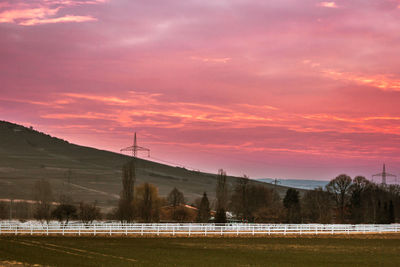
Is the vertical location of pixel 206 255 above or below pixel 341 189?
below

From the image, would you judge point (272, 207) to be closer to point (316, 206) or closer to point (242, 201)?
point (316, 206)

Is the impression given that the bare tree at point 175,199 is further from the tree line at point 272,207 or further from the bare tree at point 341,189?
the bare tree at point 341,189

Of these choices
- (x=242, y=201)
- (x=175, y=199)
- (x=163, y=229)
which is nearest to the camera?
(x=163, y=229)

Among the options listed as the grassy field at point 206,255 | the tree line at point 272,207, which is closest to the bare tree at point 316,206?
the tree line at point 272,207

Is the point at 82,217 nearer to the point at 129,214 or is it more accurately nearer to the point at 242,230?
the point at 129,214

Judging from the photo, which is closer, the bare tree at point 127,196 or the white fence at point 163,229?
the white fence at point 163,229

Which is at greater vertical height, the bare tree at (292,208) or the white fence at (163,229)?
the bare tree at (292,208)

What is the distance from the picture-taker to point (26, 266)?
107ft

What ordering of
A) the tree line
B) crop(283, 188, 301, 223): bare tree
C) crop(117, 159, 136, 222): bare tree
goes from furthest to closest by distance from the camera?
crop(283, 188, 301, 223): bare tree → the tree line → crop(117, 159, 136, 222): bare tree

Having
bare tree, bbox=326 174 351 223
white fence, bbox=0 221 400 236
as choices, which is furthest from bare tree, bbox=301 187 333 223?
white fence, bbox=0 221 400 236

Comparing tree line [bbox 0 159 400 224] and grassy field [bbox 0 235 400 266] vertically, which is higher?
tree line [bbox 0 159 400 224]

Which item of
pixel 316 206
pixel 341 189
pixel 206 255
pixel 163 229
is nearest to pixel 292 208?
pixel 316 206

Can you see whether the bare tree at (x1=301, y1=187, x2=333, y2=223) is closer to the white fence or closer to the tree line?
the tree line

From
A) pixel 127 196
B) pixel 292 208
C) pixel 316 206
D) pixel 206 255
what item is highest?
pixel 127 196
